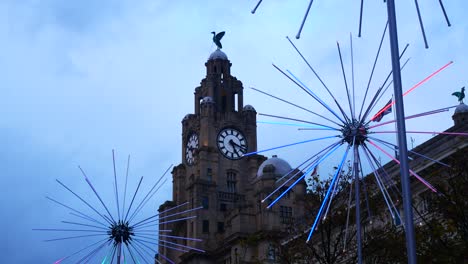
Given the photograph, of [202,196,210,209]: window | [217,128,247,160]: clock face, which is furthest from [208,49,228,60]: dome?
[202,196,210,209]: window

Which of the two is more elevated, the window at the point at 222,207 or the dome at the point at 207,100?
the dome at the point at 207,100

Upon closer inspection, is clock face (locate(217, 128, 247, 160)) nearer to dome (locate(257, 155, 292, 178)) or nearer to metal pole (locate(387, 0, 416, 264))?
dome (locate(257, 155, 292, 178))

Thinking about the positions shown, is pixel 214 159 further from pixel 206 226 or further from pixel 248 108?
pixel 248 108

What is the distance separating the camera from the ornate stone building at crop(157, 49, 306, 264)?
108938 millimetres

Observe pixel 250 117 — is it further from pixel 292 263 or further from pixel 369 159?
pixel 369 159

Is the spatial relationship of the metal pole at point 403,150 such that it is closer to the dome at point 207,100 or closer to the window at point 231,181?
the window at point 231,181

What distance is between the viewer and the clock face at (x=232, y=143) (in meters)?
128

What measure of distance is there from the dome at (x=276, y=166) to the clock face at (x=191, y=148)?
60.4 feet

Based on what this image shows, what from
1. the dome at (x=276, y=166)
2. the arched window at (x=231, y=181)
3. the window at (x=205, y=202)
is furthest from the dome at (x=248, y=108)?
the window at (x=205, y=202)

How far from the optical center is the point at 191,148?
132500mm

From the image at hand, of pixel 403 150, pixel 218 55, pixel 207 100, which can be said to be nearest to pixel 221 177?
pixel 207 100

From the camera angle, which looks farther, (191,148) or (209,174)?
(191,148)

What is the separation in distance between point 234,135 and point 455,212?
8731 cm

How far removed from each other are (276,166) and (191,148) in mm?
22997
